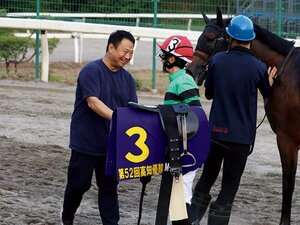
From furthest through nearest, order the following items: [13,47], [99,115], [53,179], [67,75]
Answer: [67,75], [13,47], [53,179], [99,115]

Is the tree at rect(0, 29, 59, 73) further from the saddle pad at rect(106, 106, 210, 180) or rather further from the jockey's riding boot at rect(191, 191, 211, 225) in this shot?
the saddle pad at rect(106, 106, 210, 180)

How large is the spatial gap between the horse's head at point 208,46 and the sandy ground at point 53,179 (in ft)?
4.61

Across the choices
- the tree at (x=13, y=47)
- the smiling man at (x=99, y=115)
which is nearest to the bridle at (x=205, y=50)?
the smiling man at (x=99, y=115)

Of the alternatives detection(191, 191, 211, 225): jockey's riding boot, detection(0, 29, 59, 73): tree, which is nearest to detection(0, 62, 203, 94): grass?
detection(0, 29, 59, 73): tree

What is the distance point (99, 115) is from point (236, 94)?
1.08m

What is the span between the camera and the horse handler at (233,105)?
6.30 metres

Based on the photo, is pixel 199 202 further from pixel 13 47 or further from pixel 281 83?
pixel 13 47

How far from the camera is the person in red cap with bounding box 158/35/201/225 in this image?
5.96 m

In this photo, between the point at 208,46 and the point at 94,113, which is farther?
the point at 208,46

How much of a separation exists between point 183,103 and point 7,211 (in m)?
2.22

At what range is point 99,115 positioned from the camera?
6.20 m

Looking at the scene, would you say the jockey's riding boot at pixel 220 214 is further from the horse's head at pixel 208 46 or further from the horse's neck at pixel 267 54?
the horse's neck at pixel 267 54

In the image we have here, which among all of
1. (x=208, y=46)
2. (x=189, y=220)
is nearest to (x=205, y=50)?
(x=208, y=46)

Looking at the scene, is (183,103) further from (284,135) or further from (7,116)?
(7,116)
